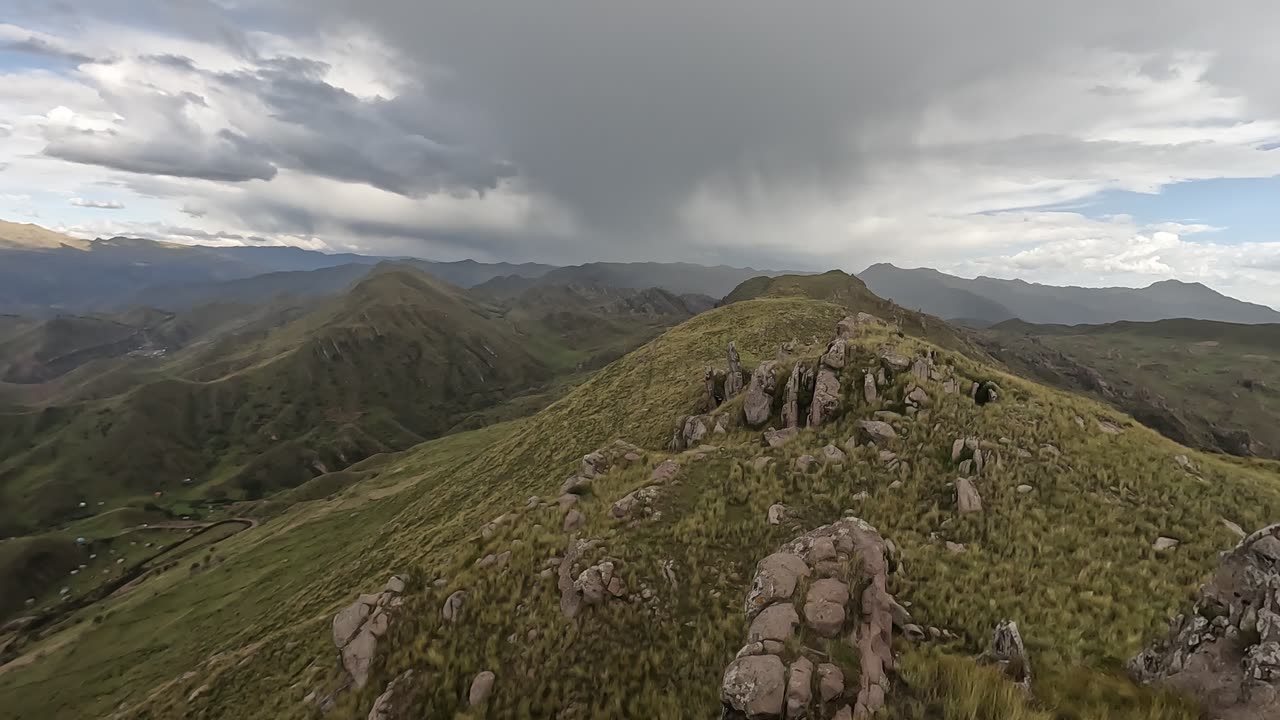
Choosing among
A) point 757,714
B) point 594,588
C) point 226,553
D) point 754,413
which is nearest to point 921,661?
point 757,714

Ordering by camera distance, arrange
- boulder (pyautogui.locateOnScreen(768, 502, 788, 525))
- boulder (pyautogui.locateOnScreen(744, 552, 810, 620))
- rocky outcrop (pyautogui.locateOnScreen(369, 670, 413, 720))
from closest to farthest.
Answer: boulder (pyautogui.locateOnScreen(744, 552, 810, 620)) → rocky outcrop (pyautogui.locateOnScreen(369, 670, 413, 720)) → boulder (pyautogui.locateOnScreen(768, 502, 788, 525))

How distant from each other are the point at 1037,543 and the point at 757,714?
49.2ft

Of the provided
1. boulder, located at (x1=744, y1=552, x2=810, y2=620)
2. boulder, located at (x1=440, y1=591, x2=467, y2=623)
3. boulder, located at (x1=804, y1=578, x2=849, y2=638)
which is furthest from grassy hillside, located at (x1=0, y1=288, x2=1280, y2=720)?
boulder, located at (x1=744, y1=552, x2=810, y2=620)

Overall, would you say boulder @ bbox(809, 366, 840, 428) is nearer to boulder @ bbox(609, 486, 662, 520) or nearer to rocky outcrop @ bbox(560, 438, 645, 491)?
rocky outcrop @ bbox(560, 438, 645, 491)

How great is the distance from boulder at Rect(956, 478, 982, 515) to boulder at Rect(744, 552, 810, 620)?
10757 mm

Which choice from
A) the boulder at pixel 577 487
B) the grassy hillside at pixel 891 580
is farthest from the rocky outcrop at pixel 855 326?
the boulder at pixel 577 487

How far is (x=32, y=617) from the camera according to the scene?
121625mm

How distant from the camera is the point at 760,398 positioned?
34219mm

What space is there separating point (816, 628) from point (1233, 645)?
24.7 ft

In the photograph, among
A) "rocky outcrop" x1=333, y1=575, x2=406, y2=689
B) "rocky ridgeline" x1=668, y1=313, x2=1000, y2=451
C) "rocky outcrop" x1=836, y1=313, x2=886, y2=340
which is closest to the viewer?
"rocky outcrop" x1=333, y1=575, x2=406, y2=689

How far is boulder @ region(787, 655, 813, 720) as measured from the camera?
9.95 metres

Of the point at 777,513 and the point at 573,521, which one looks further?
the point at 573,521

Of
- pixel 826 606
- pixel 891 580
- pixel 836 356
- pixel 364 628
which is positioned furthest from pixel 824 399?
pixel 364 628

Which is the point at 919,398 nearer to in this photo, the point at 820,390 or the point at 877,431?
the point at 877,431
